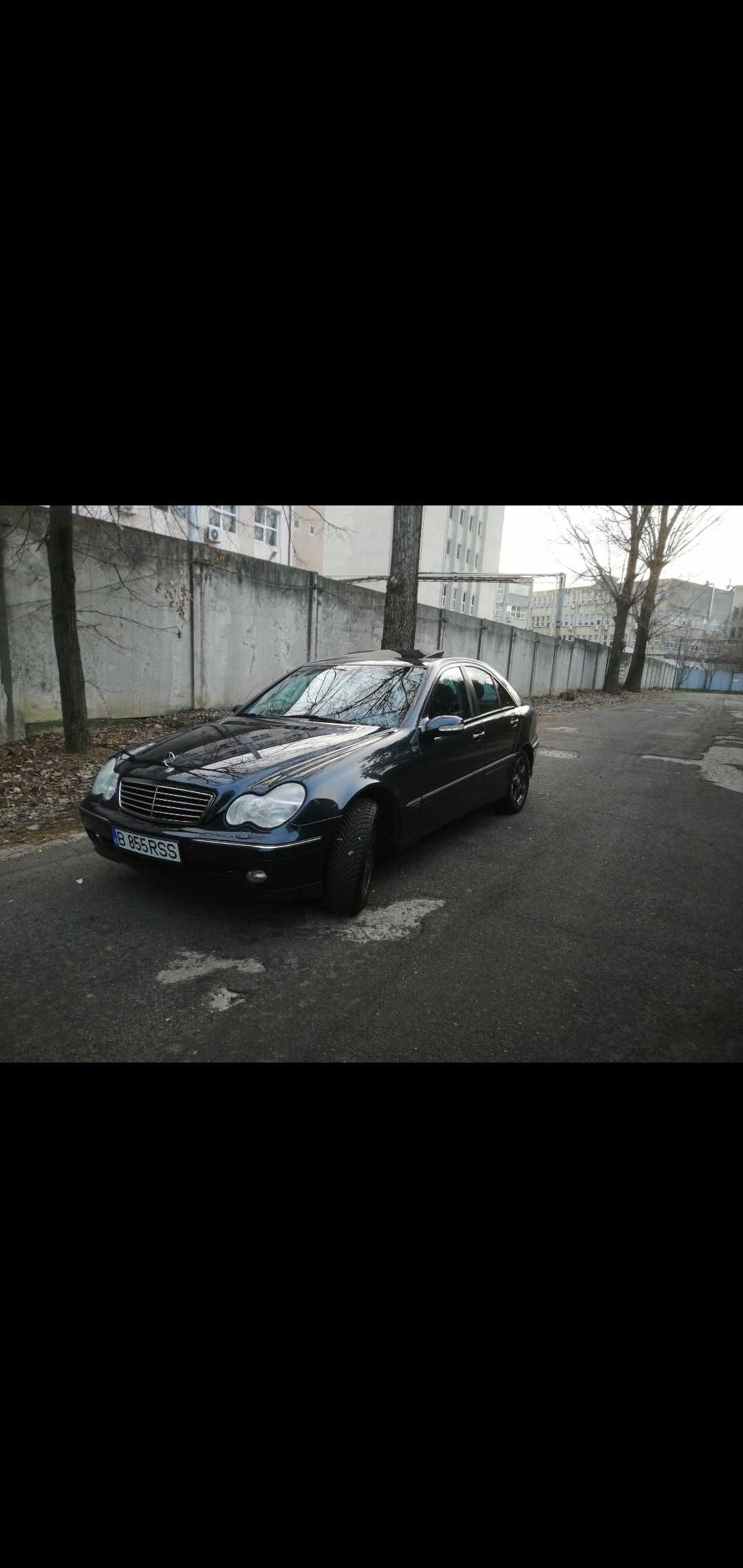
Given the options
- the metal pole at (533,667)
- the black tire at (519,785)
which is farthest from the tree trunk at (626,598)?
the black tire at (519,785)

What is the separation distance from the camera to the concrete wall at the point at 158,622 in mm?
7867

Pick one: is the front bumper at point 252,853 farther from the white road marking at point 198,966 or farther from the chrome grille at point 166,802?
the white road marking at point 198,966

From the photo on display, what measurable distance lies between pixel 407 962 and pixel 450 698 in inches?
91.8

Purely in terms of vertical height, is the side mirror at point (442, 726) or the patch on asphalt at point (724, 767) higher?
the side mirror at point (442, 726)

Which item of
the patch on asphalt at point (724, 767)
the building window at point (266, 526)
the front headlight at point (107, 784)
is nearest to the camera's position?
the front headlight at point (107, 784)

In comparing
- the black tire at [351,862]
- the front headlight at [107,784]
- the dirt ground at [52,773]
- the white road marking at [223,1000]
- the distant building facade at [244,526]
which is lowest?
the dirt ground at [52,773]

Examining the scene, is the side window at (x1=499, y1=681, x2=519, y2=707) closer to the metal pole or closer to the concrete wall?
the concrete wall

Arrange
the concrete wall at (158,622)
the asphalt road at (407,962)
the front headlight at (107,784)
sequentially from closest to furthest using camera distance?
the asphalt road at (407,962) → the front headlight at (107,784) → the concrete wall at (158,622)

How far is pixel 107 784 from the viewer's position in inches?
153

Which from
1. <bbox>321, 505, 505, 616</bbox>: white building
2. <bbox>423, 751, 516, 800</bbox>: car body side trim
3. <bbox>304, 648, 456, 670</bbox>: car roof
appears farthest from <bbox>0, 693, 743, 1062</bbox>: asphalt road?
<bbox>321, 505, 505, 616</bbox>: white building

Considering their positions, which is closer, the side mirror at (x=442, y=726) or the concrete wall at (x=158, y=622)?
the side mirror at (x=442, y=726)

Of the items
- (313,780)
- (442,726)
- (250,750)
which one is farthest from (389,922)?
(442,726)

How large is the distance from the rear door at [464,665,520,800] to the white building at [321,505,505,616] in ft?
101
